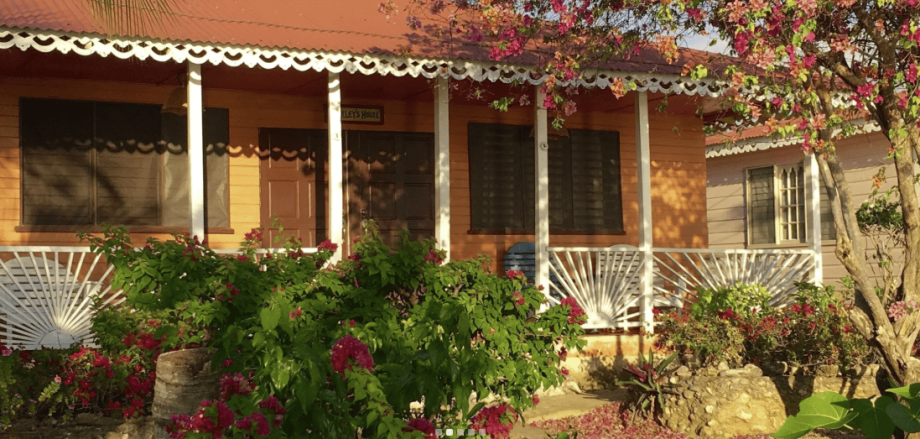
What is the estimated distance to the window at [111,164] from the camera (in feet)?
33.0

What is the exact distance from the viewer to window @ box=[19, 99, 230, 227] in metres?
10.1

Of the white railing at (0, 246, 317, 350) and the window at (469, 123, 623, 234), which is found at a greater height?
the window at (469, 123, 623, 234)

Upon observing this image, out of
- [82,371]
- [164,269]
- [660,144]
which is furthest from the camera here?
[660,144]

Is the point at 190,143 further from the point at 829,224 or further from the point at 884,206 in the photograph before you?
the point at 829,224

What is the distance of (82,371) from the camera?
293 inches

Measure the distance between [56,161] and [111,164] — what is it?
0.53m

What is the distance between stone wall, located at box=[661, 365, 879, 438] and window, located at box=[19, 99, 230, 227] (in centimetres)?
519

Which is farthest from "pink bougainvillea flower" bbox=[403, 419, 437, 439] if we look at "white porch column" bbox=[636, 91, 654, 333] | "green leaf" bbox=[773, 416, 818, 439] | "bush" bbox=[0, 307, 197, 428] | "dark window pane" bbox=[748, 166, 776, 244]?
"dark window pane" bbox=[748, 166, 776, 244]

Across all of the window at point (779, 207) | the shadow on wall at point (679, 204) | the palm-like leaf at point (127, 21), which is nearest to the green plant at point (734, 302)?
the shadow on wall at point (679, 204)

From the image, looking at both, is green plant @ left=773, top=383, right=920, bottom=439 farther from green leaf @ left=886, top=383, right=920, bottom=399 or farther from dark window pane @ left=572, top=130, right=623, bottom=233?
dark window pane @ left=572, top=130, right=623, bottom=233

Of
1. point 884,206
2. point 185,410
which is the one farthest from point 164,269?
point 884,206

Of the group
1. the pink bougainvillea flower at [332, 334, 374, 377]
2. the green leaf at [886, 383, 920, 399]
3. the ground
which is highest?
the green leaf at [886, 383, 920, 399]

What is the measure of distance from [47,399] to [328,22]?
475cm

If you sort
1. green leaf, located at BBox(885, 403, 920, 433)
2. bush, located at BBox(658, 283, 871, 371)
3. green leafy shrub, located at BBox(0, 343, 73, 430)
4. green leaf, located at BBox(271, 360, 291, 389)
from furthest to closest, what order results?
1. bush, located at BBox(658, 283, 871, 371)
2. green leafy shrub, located at BBox(0, 343, 73, 430)
3. green leaf, located at BBox(271, 360, 291, 389)
4. green leaf, located at BBox(885, 403, 920, 433)
